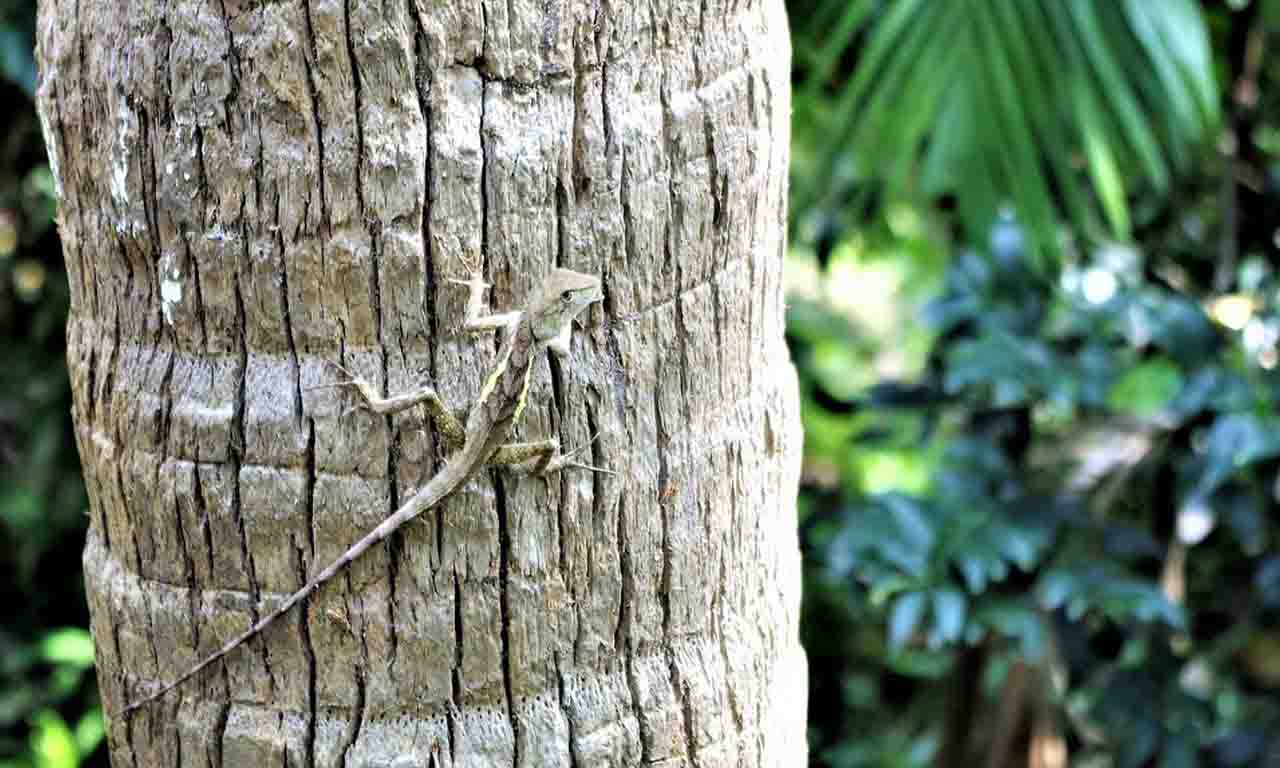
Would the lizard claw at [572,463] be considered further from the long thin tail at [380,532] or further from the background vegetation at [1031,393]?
the background vegetation at [1031,393]

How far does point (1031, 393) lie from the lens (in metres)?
2.88

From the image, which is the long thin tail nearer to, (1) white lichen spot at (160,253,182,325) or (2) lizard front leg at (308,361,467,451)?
(2) lizard front leg at (308,361,467,451)

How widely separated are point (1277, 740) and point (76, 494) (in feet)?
11.0

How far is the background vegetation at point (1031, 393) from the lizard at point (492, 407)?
1344mm

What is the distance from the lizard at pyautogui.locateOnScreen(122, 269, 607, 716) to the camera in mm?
1528

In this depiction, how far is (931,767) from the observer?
12.8 feet

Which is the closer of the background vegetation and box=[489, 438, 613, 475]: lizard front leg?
box=[489, 438, 613, 475]: lizard front leg

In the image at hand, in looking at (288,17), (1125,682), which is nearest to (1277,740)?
(1125,682)

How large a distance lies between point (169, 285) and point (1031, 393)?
1919 millimetres

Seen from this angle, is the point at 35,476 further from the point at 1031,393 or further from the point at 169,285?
the point at 1031,393

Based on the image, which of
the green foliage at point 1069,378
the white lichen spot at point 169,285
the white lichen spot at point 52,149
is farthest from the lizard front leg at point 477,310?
the green foliage at point 1069,378

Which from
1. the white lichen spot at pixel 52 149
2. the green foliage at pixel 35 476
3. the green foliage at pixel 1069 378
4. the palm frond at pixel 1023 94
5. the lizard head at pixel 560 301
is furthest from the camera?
the green foliage at pixel 35 476

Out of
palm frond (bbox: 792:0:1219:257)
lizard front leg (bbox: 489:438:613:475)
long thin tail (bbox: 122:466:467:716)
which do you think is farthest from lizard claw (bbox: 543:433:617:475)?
palm frond (bbox: 792:0:1219:257)

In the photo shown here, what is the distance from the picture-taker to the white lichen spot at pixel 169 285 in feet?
5.25
